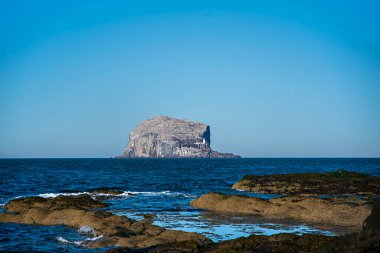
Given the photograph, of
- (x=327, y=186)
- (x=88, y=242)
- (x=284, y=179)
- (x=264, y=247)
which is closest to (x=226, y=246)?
(x=264, y=247)

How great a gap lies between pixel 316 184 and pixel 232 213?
2759 centimetres

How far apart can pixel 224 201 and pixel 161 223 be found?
10781 mm

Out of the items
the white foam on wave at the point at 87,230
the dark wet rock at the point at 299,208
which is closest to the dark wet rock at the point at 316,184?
the dark wet rock at the point at 299,208

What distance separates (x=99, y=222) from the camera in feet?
91.0

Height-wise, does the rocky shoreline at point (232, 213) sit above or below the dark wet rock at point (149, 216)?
above

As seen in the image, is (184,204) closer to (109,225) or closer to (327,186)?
(109,225)

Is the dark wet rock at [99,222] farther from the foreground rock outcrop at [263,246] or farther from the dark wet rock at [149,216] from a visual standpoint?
the dark wet rock at [149,216]

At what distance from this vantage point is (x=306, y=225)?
28.4 metres

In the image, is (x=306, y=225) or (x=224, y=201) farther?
(x=224, y=201)

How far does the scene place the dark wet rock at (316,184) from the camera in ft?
174

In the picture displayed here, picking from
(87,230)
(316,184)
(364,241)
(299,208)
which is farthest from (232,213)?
(316,184)

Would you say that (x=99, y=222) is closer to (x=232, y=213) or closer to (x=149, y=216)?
(x=149, y=216)

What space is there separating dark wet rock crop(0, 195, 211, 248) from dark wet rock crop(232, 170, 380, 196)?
26.3m

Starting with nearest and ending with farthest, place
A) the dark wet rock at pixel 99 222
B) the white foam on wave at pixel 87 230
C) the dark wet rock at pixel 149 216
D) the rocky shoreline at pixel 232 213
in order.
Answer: the rocky shoreline at pixel 232 213 → the dark wet rock at pixel 99 222 → the white foam on wave at pixel 87 230 → the dark wet rock at pixel 149 216
